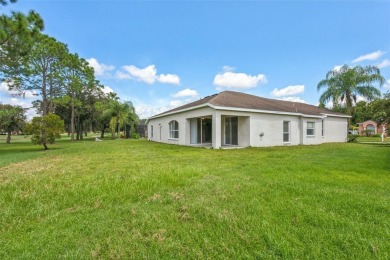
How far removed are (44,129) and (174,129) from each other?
9798 millimetres

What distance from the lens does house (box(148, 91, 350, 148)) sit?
1339 cm

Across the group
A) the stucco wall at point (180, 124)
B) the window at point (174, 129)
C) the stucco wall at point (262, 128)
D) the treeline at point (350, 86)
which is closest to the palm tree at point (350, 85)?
the treeline at point (350, 86)

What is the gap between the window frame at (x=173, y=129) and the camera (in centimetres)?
1800

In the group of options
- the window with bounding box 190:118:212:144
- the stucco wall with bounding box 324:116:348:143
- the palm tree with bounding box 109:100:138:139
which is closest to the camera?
the window with bounding box 190:118:212:144

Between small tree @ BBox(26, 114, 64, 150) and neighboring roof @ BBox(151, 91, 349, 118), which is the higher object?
neighboring roof @ BBox(151, 91, 349, 118)

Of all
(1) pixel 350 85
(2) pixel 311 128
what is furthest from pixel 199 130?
(1) pixel 350 85

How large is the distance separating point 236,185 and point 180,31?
15.5m

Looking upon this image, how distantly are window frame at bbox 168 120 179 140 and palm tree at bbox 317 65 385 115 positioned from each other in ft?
65.3

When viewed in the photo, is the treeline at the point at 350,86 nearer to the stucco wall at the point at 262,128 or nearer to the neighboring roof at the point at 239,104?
the stucco wall at the point at 262,128

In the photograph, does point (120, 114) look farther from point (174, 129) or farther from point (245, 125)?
point (245, 125)

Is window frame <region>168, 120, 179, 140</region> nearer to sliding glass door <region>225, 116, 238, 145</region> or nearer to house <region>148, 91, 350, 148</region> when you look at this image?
house <region>148, 91, 350, 148</region>

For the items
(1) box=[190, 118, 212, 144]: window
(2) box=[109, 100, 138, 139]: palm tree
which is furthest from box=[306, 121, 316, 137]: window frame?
(2) box=[109, 100, 138, 139]: palm tree

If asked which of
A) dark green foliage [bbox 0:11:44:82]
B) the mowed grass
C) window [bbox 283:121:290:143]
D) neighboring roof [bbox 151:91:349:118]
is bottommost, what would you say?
the mowed grass

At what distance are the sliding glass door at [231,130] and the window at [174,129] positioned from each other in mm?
4493
